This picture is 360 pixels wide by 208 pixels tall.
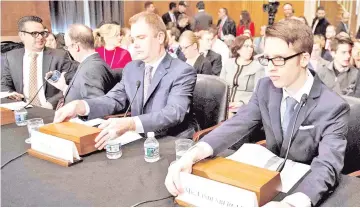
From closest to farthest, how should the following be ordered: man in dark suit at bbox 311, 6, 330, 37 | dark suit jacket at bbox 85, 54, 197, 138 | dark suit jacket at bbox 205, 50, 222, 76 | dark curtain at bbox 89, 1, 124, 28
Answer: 1. dark suit jacket at bbox 85, 54, 197, 138
2. dark suit jacket at bbox 205, 50, 222, 76
3. man in dark suit at bbox 311, 6, 330, 37
4. dark curtain at bbox 89, 1, 124, 28

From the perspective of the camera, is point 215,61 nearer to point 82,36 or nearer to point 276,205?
point 82,36

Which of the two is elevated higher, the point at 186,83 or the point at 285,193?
the point at 186,83

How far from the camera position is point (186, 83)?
6.73 ft

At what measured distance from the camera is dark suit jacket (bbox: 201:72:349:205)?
1.20 metres

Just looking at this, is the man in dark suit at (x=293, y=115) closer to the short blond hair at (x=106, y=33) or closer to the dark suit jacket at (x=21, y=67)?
the dark suit jacket at (x=21, y=67)

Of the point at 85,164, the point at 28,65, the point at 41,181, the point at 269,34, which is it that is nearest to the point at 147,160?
the point at 85,164

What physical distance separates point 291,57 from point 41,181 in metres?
1.01

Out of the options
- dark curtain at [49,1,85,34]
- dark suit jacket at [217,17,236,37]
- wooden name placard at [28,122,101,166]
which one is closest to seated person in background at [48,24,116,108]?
wooden name placard at [28,122,101,166]

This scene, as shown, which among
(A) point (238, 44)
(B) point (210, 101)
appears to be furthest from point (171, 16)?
(B) point (210, 101)

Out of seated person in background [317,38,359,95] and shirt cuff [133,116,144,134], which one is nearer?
shirt cuff [133,116,144,134]

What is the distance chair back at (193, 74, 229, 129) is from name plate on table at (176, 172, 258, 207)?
120 cm

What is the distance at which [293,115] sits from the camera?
1.51m

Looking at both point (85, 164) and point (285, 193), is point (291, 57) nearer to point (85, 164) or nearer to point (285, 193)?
point (285, 193)

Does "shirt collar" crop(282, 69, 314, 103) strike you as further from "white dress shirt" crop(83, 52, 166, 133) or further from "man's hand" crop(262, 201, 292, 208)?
"white dress shirt" crop(83, 52, 166, 133)
